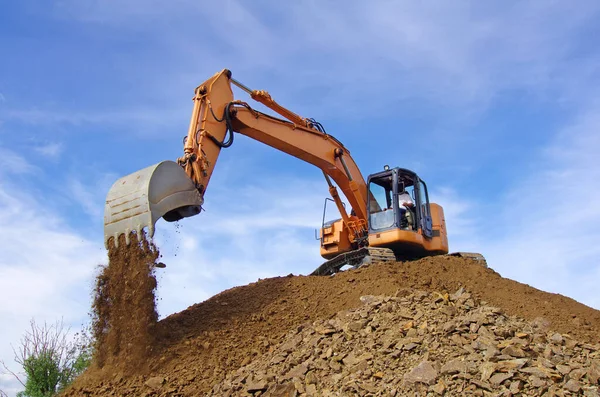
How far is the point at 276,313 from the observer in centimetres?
1041

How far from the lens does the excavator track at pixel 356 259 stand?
12406 millimetres

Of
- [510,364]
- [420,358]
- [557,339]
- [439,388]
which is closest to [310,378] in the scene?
[420,358]

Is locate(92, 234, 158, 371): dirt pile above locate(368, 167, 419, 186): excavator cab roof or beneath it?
beneath

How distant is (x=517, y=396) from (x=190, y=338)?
4.99 metres

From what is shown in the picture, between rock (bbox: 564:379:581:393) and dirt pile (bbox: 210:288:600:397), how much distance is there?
0.01 meters

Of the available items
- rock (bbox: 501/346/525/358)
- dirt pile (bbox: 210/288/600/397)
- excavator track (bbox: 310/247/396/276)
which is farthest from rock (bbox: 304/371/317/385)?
excavator track (bbox: 310/247/396/276)

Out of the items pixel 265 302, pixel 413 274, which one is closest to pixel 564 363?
pixel 413 274

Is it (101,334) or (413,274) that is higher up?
(413,274)

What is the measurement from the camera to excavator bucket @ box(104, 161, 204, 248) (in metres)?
8.68

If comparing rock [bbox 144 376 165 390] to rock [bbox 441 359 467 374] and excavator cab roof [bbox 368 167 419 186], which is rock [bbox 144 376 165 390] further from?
excavator cab roof [bbox 368 167 419 186]

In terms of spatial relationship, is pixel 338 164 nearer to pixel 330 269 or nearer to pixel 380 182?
pixel 380 182

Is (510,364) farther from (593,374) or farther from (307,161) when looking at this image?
(307,161)

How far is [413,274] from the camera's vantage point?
11.8 m

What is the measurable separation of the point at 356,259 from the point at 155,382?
5.46 meters
